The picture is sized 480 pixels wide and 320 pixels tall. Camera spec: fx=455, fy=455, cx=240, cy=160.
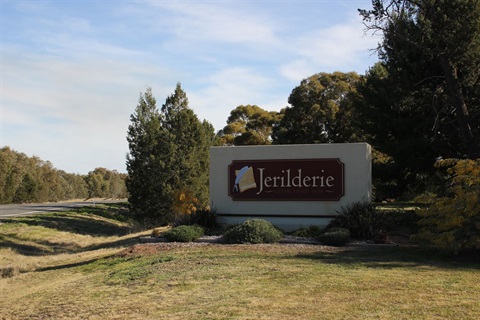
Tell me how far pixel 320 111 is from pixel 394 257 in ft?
88.4

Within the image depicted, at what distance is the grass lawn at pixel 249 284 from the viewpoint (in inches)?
267

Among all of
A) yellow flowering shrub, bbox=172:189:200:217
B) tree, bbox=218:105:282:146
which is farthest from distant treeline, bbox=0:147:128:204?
yellow flowering shrub, bbox=172:189:200:217

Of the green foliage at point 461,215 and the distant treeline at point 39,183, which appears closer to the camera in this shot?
the green foliage at point 461,215

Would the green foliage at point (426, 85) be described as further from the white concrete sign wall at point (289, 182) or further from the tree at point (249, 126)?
the tree at point (249, 126)

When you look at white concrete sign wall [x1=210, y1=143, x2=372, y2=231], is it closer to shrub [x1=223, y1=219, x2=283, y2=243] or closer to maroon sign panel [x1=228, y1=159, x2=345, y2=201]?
maroon sign panel [x1=228, y1=159, x2=345, y2=201]

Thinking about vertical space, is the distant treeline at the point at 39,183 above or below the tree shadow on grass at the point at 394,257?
above

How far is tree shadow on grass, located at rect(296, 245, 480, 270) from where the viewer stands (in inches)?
411

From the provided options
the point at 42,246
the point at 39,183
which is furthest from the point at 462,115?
the point at 39,183

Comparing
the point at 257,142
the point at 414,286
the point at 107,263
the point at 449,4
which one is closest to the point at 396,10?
the point at 449,4

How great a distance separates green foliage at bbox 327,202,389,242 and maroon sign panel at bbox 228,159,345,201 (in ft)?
2.73

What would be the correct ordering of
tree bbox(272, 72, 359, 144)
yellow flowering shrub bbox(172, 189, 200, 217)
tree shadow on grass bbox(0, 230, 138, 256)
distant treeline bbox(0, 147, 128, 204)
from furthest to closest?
distant treeline bbox(0, 147, 128, 204) → tree bbox(272, 72, 359, 144) → yellow flowering shrub bbox(172, 189, 200, 217) → tree shadow on grass bbox(0, 230, 138, 256)

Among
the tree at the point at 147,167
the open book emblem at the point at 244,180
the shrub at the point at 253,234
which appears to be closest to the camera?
the shrub at the point at 253,234

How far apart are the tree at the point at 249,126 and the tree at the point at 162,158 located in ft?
55.8

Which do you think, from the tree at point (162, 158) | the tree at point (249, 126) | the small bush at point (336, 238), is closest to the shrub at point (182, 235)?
the small bush at point (336, 238)
